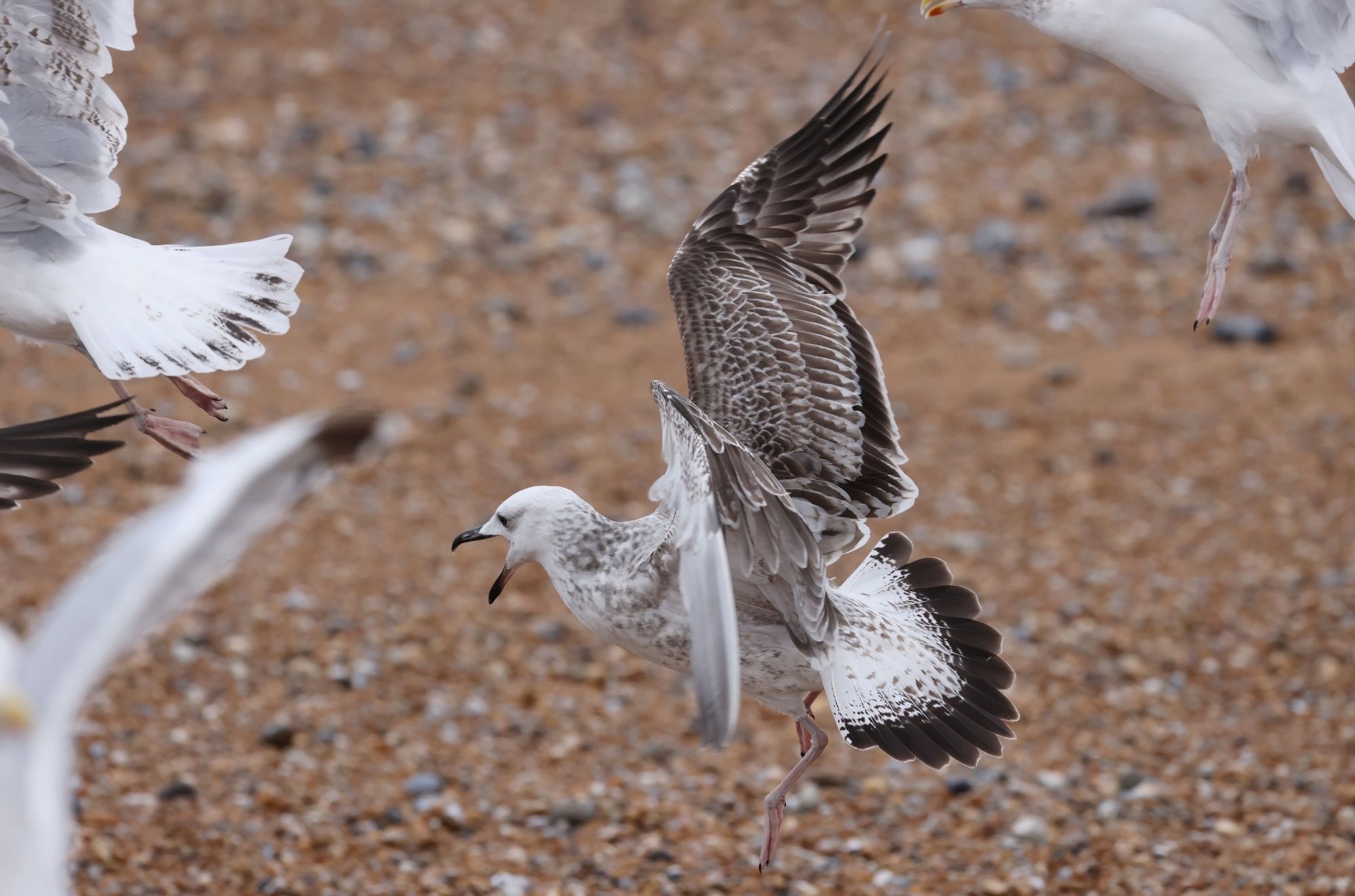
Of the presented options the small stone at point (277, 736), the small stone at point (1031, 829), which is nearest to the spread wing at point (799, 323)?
the small stone at point (1031, 829)

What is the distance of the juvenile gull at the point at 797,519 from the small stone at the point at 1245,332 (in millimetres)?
4283

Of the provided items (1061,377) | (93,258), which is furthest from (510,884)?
(1061,377)

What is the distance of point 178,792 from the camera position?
5.07 metres

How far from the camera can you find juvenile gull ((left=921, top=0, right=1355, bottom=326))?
4141 millimetres

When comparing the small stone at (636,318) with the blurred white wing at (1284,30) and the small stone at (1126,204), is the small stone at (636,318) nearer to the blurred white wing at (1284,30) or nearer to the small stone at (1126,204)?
the small stone at (1126,204)

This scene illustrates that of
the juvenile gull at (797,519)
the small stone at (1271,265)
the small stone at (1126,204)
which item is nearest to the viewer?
the juvenile gull at (797,519)

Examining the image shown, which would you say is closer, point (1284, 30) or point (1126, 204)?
point (1284, 30)

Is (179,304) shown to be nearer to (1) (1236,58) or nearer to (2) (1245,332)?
(1) (1236,58)

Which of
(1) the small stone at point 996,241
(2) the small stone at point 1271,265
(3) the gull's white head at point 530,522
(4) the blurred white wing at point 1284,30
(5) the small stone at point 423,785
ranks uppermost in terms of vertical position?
(1) the small stone at point 996,241

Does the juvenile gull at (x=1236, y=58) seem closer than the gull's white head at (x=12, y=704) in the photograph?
No

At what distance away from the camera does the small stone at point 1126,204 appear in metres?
9.25

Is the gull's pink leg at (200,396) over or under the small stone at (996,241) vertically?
under

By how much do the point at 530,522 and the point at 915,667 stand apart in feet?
3.20

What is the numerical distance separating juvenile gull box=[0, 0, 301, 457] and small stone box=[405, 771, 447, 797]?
153cm
